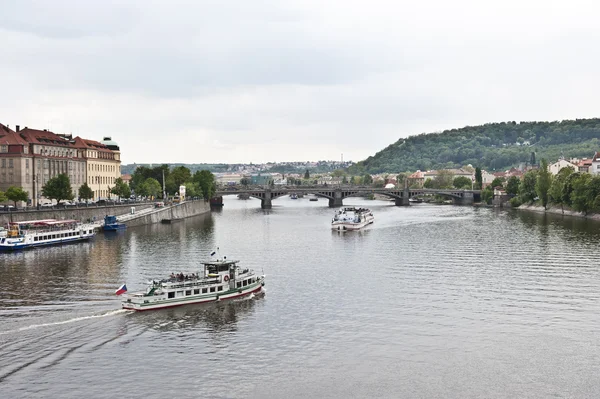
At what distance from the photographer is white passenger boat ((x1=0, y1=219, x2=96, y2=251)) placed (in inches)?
2833

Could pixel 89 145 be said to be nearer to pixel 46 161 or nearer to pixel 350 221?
pixel 46 161

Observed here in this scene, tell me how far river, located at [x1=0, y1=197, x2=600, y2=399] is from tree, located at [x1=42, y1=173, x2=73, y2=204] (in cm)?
3251

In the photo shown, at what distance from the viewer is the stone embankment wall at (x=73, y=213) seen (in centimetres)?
8474

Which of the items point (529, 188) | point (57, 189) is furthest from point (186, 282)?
point (529, 188)

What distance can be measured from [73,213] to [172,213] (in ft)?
75.8

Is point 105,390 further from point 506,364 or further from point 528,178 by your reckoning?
point 528,178

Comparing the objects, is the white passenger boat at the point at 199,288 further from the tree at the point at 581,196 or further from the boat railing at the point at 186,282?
the tree at the point at 581,196

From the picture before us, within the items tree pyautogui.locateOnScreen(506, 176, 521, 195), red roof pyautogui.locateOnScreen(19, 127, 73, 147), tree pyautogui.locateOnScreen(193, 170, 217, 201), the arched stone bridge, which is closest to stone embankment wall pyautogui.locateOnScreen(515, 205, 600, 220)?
tree pyautogui.locateOnScreen(506, 176, 521, 195)

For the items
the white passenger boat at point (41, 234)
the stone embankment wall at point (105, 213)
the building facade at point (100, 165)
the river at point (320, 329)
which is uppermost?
the building facade at point (100, 165)

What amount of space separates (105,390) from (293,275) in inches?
1085

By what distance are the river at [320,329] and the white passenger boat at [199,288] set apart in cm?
79

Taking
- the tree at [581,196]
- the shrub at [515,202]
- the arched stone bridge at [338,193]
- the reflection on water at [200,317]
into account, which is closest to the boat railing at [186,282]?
the reflection on water at [200,317]

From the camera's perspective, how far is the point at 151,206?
11456 cm

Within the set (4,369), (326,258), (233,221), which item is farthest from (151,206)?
(4,369)
